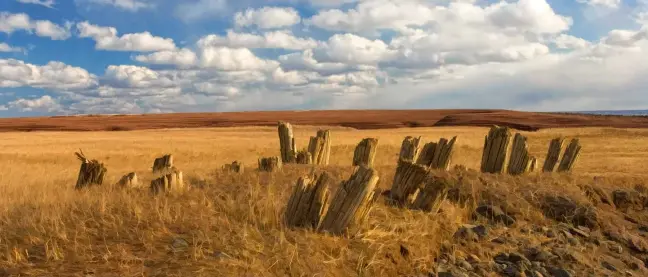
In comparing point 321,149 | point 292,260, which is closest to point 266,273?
point 292,260

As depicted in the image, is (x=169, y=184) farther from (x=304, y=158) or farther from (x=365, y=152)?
(x=365, y=152)

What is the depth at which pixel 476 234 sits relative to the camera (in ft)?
23.9

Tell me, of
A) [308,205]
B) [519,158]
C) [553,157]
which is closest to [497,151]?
[519,158]

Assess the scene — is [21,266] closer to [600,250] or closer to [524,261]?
[524,261]

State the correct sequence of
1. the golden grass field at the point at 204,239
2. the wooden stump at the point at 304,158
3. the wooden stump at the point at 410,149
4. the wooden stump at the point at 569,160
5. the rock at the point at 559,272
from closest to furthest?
the golden grass field at the point at 204,239, the rock at the point at 559,272, the wooden stump at the point at 410,149, the wooden stump at the point at 304,158, the wooden stump at the point at 569,160

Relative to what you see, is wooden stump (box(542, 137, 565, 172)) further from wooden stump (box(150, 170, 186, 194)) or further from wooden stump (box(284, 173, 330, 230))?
wooden stump (box(150, 170, 186, 194))

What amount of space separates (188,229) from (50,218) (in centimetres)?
178

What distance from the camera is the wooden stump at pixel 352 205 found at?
643cm

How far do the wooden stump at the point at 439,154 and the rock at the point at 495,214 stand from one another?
259cm

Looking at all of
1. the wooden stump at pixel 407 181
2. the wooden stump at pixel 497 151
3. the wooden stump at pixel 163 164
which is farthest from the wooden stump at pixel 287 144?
the wooden stump at pixel 407 181

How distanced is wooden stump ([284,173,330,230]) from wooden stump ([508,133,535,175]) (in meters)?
6.66

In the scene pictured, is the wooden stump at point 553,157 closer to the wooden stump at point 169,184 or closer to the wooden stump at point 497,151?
the wooden stump at point 497,151

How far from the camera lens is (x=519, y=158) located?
11.9 metres

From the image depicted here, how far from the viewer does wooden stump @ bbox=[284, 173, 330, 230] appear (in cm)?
656
